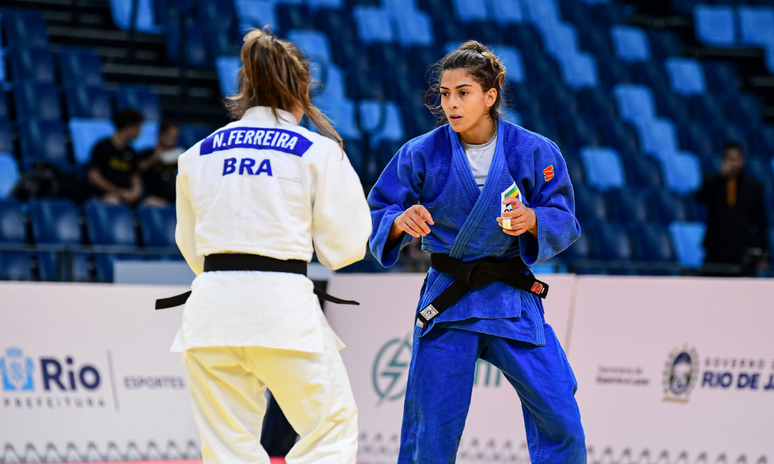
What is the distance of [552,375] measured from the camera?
2.87 metres

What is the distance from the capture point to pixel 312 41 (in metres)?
9.55

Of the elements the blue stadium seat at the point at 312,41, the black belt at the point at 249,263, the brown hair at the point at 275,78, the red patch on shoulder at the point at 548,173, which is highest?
the blue stadium seat at the point at 312,41

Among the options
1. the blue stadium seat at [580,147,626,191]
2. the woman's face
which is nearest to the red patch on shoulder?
the woman's face

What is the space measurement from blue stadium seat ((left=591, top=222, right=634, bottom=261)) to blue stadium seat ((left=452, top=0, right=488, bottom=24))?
147 inches

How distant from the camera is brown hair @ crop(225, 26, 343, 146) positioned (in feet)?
9.00

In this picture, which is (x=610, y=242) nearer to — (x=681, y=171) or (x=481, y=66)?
(x=681, y=171)

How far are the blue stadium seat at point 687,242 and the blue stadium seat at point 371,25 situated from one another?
12.7 feet

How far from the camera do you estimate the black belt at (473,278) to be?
291 cm

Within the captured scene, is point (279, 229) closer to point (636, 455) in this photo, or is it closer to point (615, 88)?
point (636, 455)

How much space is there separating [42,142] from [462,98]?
5.73 metres

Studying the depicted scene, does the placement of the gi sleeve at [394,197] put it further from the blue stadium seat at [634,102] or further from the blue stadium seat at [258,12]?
the blue stadium seat at [634,102]

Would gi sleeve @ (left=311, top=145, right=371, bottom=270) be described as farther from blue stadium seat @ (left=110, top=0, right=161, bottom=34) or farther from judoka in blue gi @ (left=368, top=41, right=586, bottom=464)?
blue stadium seat @ (left=110, top=0, right=161, bottom=34)

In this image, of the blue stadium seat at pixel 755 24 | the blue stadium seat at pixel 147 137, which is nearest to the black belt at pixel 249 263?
the blue stadium seat at pixel 147 137

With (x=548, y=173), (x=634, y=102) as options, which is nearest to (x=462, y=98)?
(x=548, y=173)
